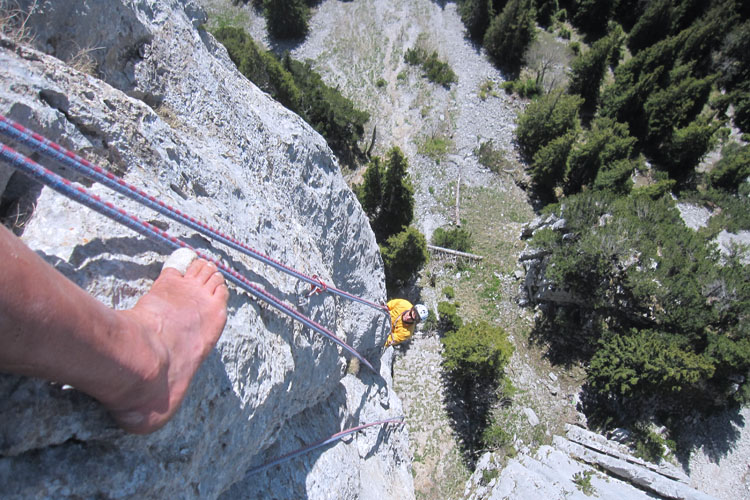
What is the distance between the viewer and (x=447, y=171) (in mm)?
22312

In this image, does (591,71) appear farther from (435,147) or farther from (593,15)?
(435,147)

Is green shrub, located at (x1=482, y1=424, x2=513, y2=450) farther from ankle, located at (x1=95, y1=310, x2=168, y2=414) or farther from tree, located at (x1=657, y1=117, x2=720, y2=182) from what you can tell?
tree, located at (x1=657, y1=117, x2=720, y2=182)

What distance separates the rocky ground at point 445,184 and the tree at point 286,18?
96 centimetres

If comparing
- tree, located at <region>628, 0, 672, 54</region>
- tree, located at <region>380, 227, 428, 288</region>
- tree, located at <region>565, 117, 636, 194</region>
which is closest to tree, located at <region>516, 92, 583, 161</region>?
tree, located at <region>565, 117, 636, 194</region>

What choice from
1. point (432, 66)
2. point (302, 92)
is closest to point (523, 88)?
point (432, 66)

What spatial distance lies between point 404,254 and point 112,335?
42.0ft

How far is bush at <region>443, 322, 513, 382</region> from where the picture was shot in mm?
12516

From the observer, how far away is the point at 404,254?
49.0 feet

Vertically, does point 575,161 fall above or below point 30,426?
below

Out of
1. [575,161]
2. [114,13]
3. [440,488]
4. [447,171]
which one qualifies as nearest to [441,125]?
[447,171]

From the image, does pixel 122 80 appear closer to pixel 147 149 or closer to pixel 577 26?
pixel 147 149

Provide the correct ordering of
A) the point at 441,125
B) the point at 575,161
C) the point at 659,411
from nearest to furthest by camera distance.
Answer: the point at 659,411, the point at 575,161, the point at 441,125

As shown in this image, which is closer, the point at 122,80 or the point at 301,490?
the point at 122,80

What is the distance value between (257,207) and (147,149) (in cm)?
174
